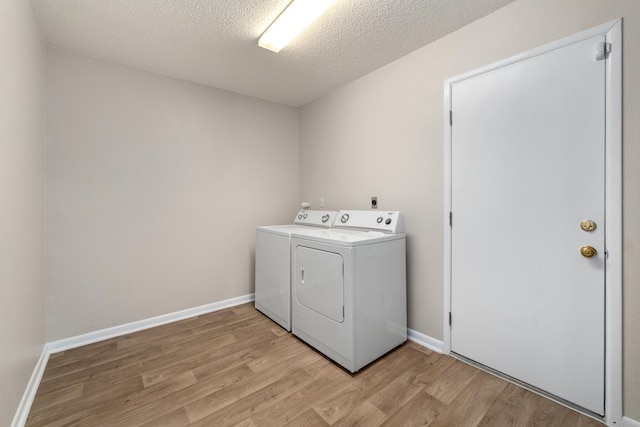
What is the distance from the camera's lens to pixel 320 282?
1976mm

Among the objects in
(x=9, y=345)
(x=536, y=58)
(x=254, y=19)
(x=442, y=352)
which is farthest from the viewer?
(x=442, y=352)

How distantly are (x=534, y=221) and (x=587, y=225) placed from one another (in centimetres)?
22

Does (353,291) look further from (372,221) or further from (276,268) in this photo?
(276,268)

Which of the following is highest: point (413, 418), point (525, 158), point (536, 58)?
point (536, 58)

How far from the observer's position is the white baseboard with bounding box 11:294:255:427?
1417 mm

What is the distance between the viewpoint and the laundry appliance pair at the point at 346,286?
69.9 inches

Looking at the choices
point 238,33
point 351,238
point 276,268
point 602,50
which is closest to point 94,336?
point 276,268

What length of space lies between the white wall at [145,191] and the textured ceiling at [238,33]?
0.98ft

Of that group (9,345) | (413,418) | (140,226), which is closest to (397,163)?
(413,418)

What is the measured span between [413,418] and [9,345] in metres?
2.00

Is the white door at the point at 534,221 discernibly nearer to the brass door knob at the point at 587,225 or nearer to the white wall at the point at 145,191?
the brass door knob at the point at 587,225

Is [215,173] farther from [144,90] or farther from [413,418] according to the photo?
[413,418]

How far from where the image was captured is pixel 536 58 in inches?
60.4

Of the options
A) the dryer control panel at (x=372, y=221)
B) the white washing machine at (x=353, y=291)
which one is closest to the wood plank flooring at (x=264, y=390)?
the white washing machine at (x=353, y=291)
